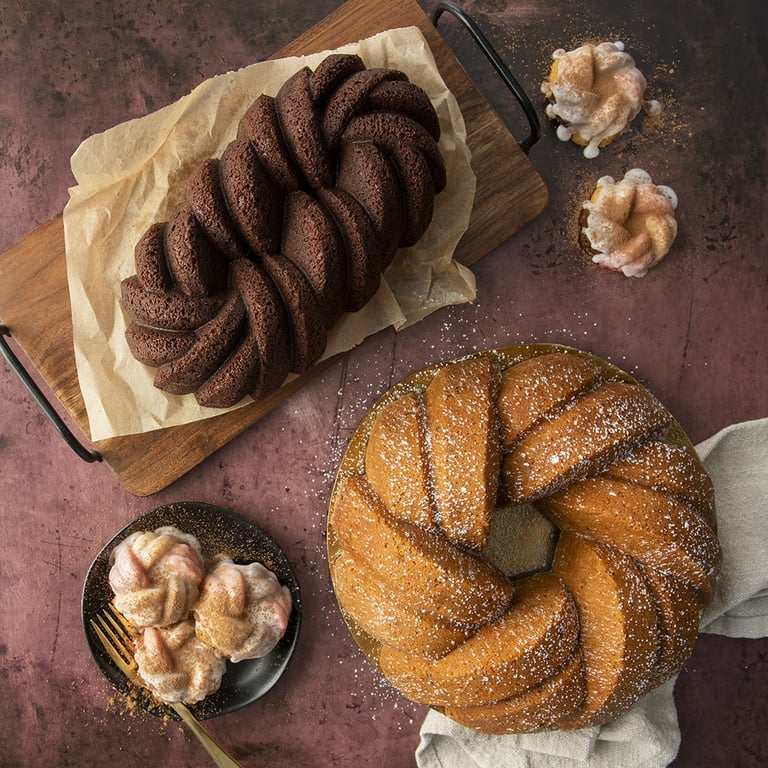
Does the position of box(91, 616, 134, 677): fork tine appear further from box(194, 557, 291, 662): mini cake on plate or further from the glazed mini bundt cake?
the glazed mini bundt cake

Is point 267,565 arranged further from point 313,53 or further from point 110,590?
point 313,53

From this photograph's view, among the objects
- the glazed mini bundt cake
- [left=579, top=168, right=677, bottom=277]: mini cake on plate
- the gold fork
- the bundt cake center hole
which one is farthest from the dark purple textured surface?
the bundt cake center hole

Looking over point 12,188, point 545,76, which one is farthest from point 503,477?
point 12,188

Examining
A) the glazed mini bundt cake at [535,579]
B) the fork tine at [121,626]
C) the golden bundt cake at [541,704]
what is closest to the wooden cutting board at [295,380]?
the fork tine at [121,626]

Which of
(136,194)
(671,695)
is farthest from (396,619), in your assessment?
(136,194)

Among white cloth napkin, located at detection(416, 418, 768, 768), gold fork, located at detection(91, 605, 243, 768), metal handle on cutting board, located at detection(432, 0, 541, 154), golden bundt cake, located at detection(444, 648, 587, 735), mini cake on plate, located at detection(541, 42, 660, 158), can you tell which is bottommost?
white cloth napkin, located at detection(416, 418, 768, 768)

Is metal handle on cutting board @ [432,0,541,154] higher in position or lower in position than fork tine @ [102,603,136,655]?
higher

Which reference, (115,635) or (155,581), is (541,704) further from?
(115,635)
